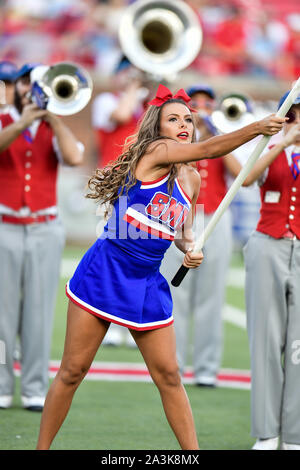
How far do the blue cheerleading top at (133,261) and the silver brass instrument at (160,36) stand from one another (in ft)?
11.0

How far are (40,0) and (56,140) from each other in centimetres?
1272

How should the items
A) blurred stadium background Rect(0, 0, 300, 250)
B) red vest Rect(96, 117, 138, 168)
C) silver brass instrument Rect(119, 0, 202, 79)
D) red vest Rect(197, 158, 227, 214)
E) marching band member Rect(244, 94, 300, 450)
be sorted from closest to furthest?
marching band member Rect(244, 94, 300, 450) < red vest Rect(197, 158, 227, 214) < silver brass instrument Rect(119, 0, 202, 79) < red vest Rect(96, 117, 138, 168) < blurred stadium background Rect(0, 0, 300, 250)

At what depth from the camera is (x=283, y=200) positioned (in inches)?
184

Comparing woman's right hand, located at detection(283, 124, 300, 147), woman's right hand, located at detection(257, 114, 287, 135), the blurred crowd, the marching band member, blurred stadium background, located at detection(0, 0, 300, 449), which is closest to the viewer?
woman's right hand, located at detection(257, 114, 287, 135)

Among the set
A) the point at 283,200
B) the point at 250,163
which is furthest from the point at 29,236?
the point at 250,163

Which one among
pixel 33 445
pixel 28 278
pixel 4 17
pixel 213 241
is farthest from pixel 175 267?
pixel 4 17

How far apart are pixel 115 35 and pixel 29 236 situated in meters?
12.0

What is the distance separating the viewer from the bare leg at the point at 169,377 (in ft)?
12.3

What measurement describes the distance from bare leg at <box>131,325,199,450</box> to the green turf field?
90 cm

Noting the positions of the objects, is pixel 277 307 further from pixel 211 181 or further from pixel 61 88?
pixel 211 181

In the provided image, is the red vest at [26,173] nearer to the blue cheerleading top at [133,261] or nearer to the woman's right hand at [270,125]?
the blue cheerleading top at [133,261]

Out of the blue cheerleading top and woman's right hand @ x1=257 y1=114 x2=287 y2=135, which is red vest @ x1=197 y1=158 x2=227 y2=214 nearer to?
the blue cheerleading top

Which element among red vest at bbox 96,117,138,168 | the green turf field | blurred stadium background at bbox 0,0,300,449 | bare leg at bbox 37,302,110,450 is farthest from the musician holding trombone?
blurred stadium background at bbox 0,0,300,449

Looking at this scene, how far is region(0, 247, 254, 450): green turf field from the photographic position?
15.5 ft
